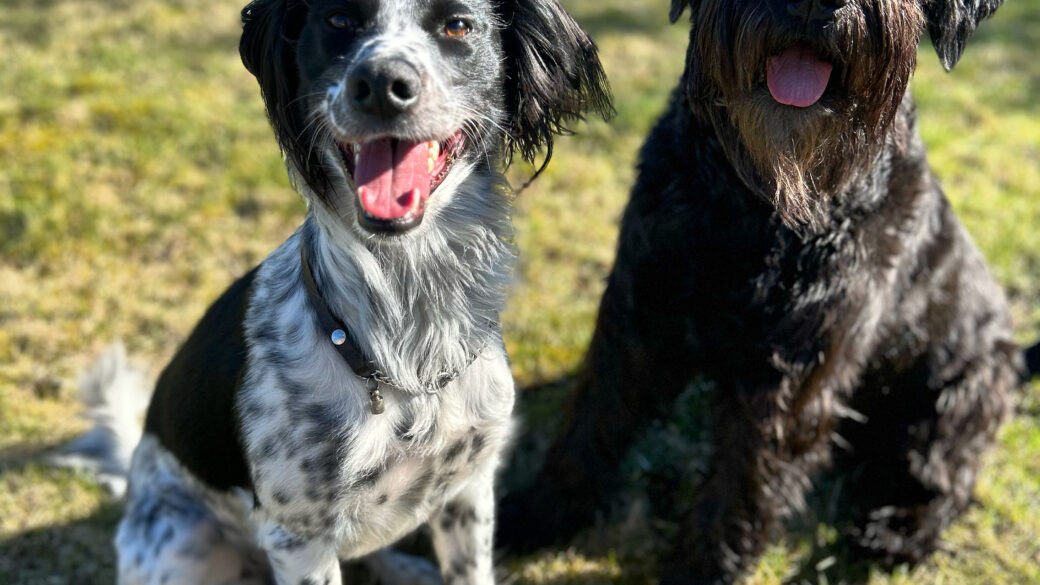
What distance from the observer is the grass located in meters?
3.28

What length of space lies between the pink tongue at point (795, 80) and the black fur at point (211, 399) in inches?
53.0

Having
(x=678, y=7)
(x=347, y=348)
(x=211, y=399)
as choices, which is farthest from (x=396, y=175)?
(x=678, y=7)

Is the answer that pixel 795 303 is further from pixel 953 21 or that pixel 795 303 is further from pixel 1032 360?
pixel 1032 360

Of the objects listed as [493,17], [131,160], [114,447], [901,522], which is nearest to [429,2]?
[493,17]

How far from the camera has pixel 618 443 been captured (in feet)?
10.4

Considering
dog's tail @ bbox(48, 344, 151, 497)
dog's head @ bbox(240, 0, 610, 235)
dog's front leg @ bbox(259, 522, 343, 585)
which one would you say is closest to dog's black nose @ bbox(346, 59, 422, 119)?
dog's head @ bbox(240, 0, 610, 235)

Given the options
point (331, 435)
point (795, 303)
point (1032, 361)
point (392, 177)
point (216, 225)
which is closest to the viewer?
point (392, 177)

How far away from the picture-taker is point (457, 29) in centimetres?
217

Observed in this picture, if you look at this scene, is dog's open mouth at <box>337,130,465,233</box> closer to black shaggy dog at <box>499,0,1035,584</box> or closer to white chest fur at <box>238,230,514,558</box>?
white chest fur at <box>238,230,514,558</box>

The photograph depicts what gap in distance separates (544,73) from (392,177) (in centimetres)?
46

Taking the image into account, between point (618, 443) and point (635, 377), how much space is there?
339mm

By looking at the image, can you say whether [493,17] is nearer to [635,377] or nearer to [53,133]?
[635,377]

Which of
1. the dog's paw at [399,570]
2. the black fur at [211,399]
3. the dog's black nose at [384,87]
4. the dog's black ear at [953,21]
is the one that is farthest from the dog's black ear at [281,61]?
the dog's black ear at [953,21]

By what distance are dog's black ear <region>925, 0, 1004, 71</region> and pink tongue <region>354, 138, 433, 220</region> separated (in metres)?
1.27
